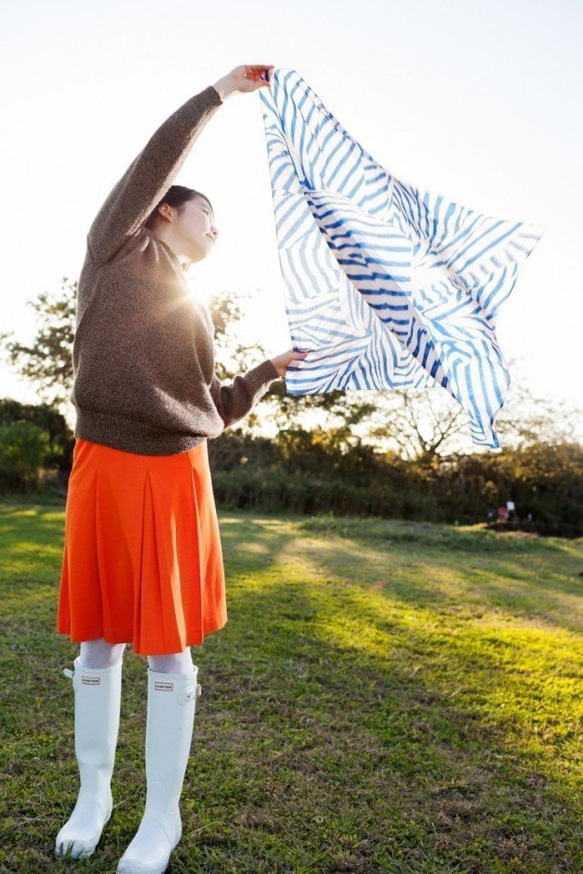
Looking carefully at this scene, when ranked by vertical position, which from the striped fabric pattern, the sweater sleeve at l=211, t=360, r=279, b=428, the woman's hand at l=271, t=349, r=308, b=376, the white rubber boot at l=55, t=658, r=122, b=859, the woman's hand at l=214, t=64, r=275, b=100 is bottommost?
→ the white rubber boot at l=55, t=658, r=122, b=859

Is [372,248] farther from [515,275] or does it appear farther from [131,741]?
[131,741]

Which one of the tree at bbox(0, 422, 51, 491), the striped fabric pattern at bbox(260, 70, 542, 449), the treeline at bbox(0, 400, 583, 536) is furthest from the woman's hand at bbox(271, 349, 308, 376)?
the tree at bbox(0, 422, 51, 491)

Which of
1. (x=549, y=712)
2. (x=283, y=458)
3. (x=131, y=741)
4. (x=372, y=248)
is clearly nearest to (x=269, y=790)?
(x=131, y=741)

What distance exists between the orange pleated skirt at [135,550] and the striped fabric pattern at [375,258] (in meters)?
0.64

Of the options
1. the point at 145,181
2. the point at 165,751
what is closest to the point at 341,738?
the point at 165,751

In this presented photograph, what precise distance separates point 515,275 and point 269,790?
1.71 metres

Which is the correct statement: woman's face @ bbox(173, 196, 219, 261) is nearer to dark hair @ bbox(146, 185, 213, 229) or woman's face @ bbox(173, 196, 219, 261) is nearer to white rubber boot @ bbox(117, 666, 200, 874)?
dark hair @ bbox(146, 185, 213, 229)

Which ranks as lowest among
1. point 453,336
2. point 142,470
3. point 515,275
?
point 142,470

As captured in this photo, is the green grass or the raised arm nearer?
the raised arm

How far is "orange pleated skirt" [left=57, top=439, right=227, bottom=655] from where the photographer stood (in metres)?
1.75

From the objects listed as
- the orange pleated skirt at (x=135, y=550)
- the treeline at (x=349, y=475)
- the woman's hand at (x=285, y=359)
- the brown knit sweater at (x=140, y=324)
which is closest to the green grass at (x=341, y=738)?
the orange pleated skirt at (x=135, y=550)

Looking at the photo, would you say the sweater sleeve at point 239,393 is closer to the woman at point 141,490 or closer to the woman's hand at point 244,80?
the woman at point 141,490

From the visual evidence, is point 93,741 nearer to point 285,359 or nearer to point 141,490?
point 141,490

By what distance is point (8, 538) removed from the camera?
7043 millimetres
